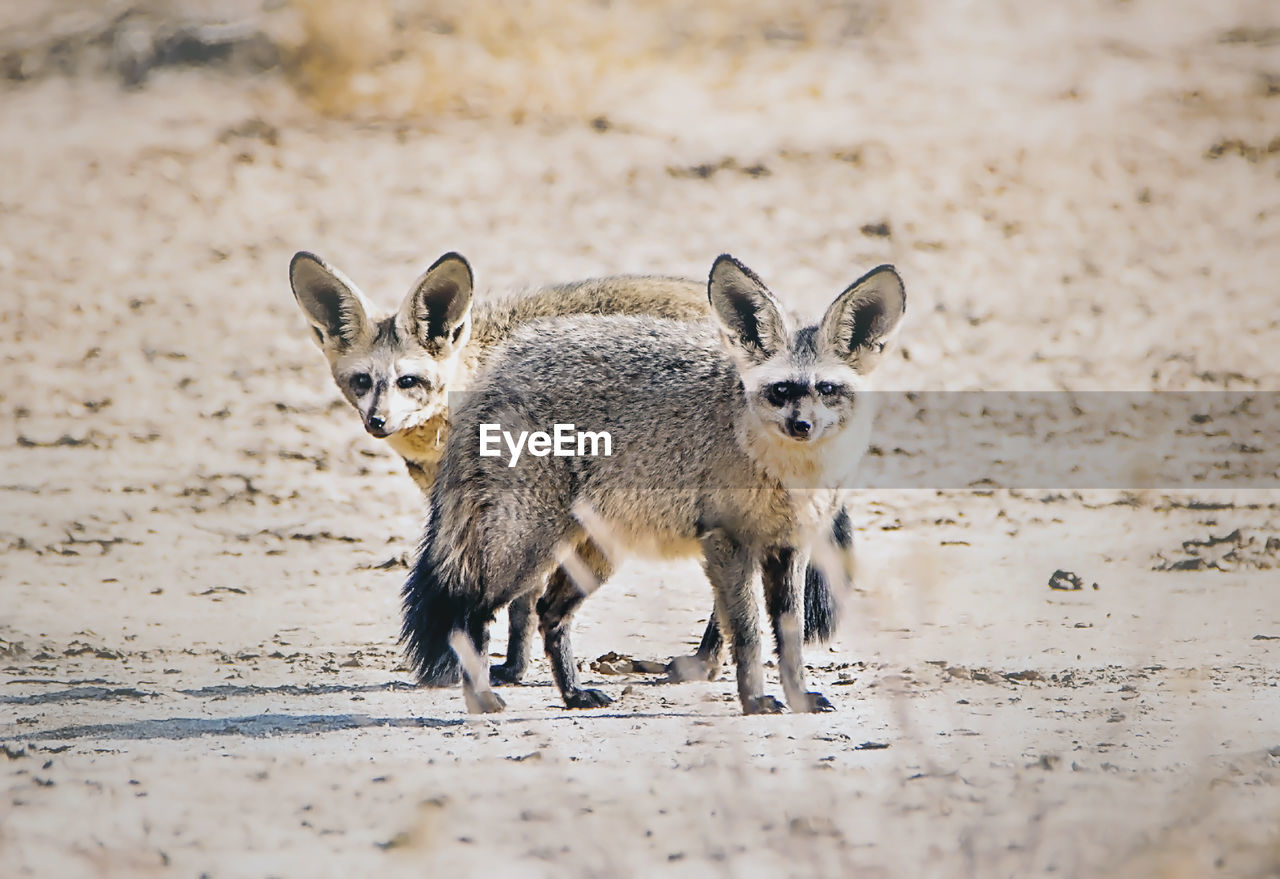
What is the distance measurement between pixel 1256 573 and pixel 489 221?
5162 millimetres

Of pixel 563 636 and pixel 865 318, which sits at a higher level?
pixel 865 318

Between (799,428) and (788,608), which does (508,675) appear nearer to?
(788,608)

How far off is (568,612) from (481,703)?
54cm

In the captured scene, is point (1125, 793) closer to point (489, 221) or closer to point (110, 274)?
point (489, 221)

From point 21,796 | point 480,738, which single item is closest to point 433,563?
point 480,738

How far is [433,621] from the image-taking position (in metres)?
5.08

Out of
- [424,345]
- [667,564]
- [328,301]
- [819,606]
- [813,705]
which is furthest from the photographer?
[667,564]

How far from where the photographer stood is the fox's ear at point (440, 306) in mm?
5859

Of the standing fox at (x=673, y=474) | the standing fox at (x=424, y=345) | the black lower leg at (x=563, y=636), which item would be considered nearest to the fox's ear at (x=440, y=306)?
the standing fox at (x=424, y=345)

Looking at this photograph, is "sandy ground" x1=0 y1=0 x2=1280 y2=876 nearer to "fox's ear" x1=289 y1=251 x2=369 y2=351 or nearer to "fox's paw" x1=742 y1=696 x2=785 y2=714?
"fox's paw" x1=742 y1=696 x2=785 y2=714

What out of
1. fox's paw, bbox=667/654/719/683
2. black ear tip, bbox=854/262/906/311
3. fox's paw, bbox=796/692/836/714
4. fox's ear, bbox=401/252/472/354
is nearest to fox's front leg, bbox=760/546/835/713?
fox's paw, bbox=796/692/836/714

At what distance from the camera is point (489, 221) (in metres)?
9.52

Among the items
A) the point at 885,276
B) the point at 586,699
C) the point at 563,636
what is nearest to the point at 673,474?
the point at 563,636

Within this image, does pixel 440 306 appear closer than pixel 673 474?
No
